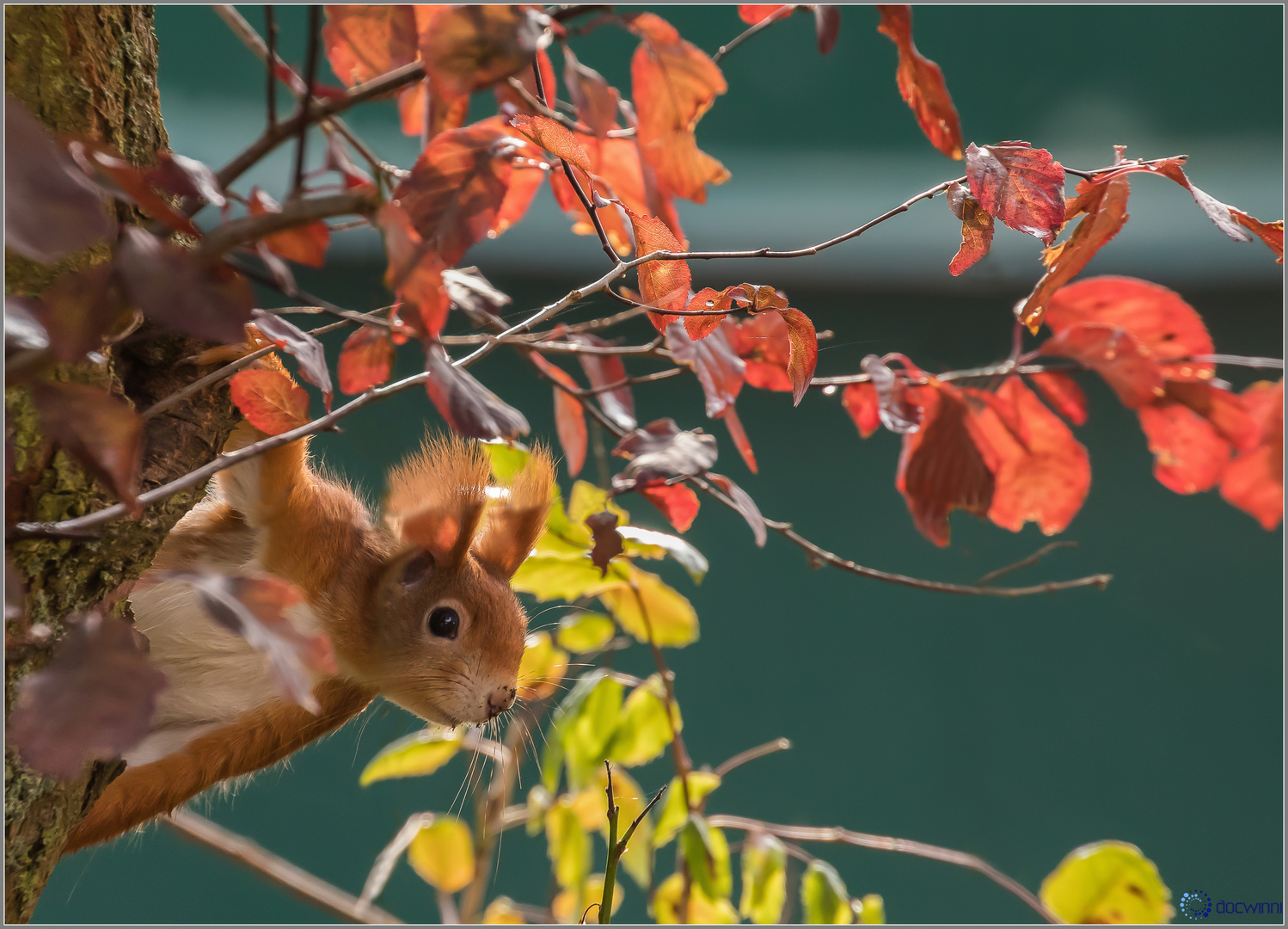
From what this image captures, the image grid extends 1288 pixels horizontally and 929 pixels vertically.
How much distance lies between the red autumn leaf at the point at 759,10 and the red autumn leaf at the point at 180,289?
1.20 feet

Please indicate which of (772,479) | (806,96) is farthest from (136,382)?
(806,96)

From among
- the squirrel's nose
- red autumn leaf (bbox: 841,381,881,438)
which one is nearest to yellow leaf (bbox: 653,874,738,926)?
the squirrel's nose

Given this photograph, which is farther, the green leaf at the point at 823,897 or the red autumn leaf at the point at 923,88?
the green leaf at the point at 823,897

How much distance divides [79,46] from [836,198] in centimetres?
142

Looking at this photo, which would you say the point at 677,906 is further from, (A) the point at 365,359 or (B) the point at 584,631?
(A) the point at 365,359

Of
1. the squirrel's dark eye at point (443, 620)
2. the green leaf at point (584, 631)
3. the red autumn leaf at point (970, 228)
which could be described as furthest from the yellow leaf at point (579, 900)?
the red autumn leaf at point (970, 228)

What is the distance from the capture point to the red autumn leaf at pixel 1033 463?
0.66 metres

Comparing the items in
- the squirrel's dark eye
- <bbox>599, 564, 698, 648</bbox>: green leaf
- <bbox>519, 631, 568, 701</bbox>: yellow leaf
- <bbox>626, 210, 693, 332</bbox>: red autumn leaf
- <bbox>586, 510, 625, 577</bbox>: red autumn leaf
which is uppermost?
<bbox>626, 210, 693, 332</bbox>: red autumn leaf

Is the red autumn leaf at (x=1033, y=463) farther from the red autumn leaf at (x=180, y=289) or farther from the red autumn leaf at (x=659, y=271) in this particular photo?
the red autumn leaf at (x=180, y=289)

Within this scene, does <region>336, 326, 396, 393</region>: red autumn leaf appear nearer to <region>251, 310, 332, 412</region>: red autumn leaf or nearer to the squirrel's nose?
<region>251, 310, 332, 412</region>: red autumn leaf

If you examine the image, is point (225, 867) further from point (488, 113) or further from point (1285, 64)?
point (1285, 64)

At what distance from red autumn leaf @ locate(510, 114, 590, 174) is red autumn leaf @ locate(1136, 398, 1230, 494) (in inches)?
20.1

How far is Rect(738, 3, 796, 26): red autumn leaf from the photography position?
50 cm

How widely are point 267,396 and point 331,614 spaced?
27 cm
